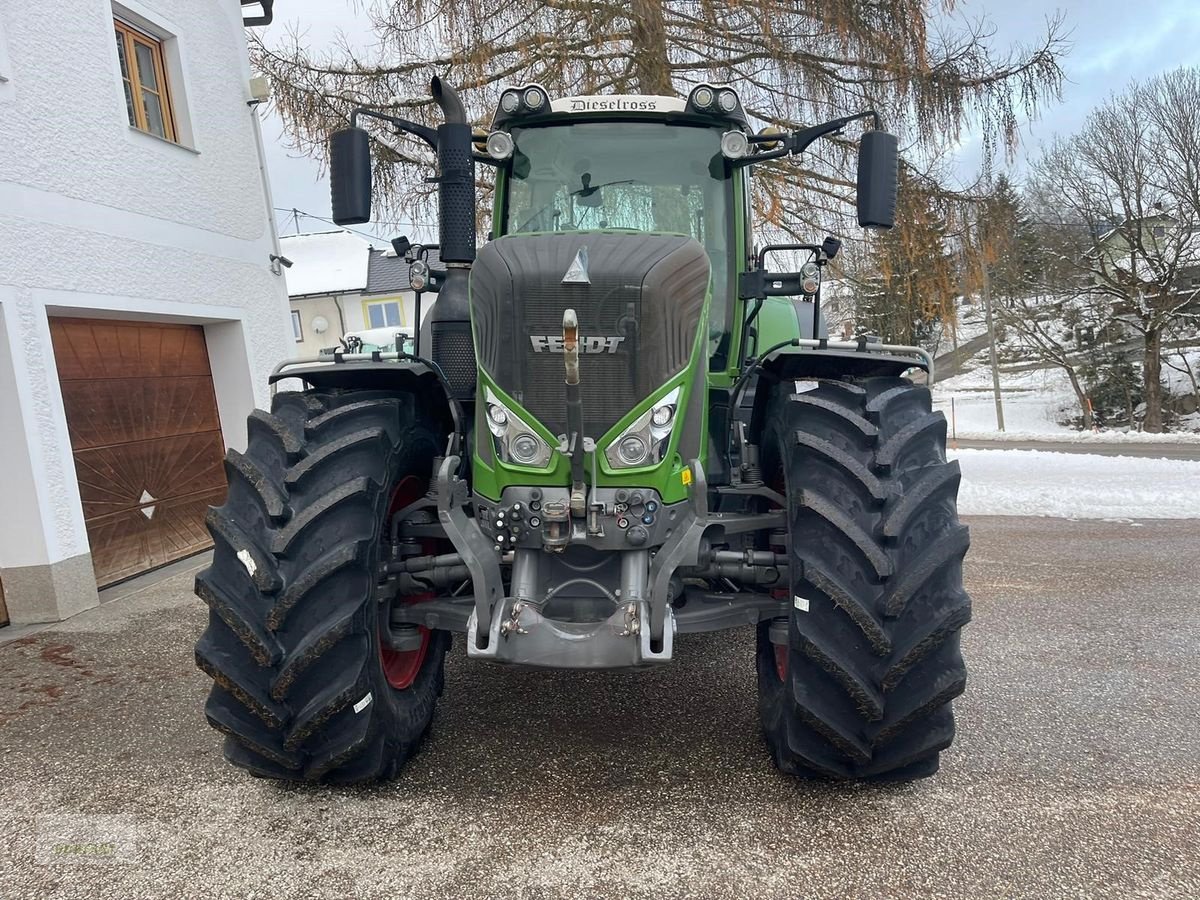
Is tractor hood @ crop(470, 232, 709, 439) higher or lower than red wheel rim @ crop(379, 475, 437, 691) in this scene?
higher

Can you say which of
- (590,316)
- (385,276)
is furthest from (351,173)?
(385,276)

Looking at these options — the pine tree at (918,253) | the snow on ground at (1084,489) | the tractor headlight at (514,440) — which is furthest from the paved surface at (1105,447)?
the tractor headlight at (514,440)

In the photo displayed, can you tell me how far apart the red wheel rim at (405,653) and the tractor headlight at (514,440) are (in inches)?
21.5

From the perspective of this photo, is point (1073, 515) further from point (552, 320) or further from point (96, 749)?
point (96, 749)

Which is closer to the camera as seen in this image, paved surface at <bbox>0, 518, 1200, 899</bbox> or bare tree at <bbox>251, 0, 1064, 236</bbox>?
paved surface at <bbox>0, 518, 1200, 899</bbox>

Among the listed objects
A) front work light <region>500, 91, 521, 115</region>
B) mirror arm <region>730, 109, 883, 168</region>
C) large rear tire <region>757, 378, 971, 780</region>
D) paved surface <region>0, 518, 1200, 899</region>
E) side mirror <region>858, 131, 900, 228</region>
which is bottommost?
paved surface <region>0, 518, 1200, 899</region>

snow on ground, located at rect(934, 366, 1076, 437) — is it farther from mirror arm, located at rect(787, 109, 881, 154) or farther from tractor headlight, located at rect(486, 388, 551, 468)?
tractor headlight, located at rect(486, 388, 551, 468)

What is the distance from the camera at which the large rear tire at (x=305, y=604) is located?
255cm

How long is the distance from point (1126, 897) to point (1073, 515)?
20.5 feet

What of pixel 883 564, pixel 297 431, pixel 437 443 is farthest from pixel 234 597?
pixel 883 564

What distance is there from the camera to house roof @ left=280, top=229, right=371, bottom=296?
31.1m

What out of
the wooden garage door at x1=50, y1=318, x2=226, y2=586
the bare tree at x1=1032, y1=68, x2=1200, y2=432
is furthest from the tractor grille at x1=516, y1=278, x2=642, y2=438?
the bare tree at x1=1032, y1=68, x2=1200, y2=432

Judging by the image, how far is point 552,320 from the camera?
2.58m

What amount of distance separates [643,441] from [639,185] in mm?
1332
